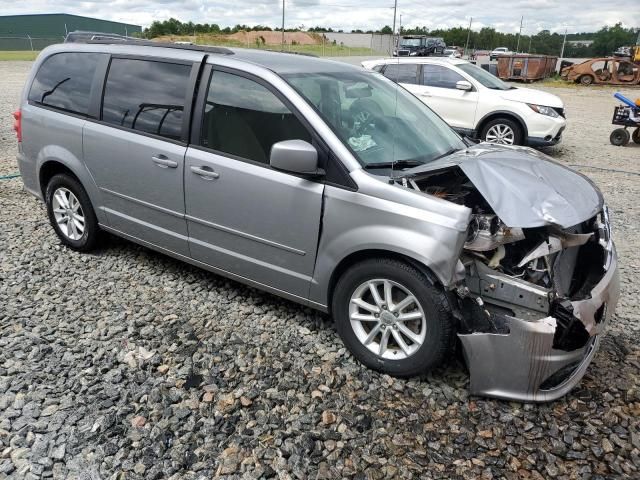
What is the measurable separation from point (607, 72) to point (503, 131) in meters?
20.8

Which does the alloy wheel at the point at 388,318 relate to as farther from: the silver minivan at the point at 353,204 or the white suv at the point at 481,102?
the white suv at the point at 481,102

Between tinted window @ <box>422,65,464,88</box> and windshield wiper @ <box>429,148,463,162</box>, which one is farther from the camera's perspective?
tinted window @ <box>422,65,464,88</box>

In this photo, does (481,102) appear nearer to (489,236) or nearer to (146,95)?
(146,95)

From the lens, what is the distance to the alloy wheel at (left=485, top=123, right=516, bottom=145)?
376 inches

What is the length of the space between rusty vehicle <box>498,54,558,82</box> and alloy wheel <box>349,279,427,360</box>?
2837 cm

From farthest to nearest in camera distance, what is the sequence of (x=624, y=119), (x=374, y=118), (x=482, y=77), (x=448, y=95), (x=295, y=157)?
(x=624, y=119) → (x=482, y=77) → (x=448, y=95) → (x=374, y=118) → (x=295, y=157)

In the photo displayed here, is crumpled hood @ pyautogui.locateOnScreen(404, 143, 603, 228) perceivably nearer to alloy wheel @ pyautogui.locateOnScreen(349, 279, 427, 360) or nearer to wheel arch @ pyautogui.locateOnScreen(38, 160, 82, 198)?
alloy wheel @ pyautogui.locateOnScreen(349, 279, 427, 360)

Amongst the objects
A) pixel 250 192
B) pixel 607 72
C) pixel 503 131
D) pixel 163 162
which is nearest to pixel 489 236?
pixel 250 192

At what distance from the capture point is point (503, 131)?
962 centimetres

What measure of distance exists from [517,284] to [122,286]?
9.77 ft

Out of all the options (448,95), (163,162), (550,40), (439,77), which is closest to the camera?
(163,162)

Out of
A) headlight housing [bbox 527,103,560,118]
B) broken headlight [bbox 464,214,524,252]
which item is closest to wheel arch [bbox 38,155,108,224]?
broken headlight [bbox 464,214,524,252]

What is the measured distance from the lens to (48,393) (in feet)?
9.53

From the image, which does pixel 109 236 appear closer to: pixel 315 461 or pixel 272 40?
pixel 315 461
